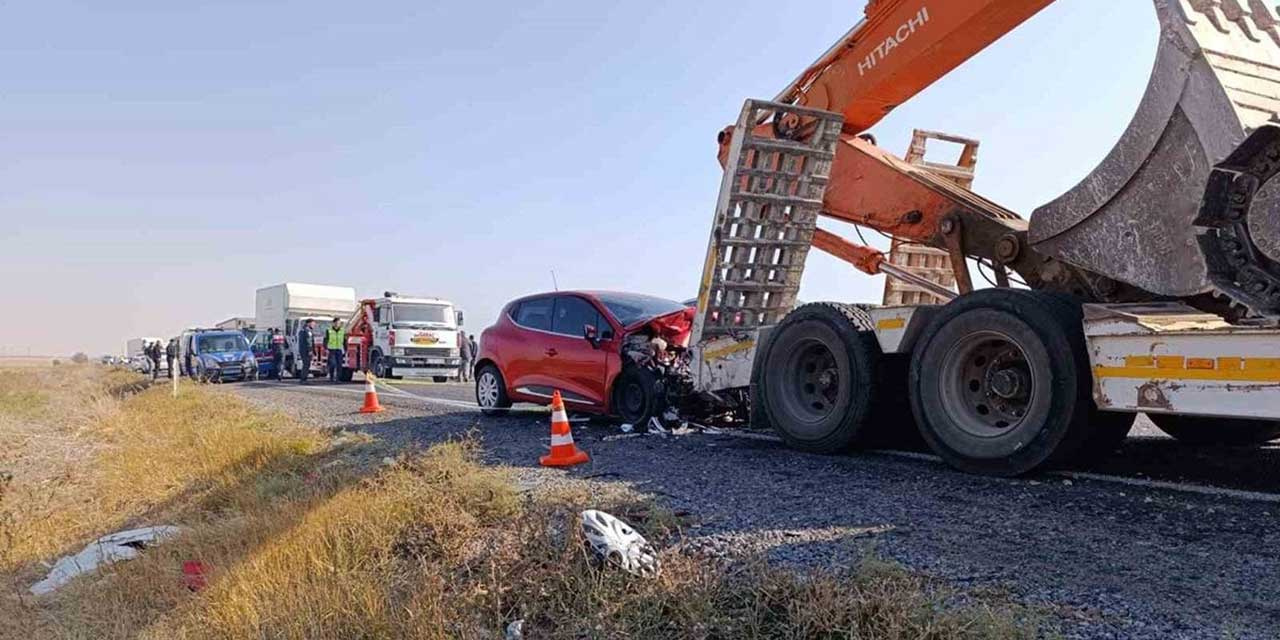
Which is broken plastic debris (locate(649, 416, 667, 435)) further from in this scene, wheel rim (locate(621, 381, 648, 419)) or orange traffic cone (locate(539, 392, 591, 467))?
orange traffic cone (locate(539, 392, 591, 467))

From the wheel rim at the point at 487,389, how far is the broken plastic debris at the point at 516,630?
7.70 metres

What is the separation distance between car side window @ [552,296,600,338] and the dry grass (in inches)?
113

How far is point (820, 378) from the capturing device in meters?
6.94

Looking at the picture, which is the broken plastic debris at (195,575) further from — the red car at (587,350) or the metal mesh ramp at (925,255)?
the metal mesh ramp at (925,255)


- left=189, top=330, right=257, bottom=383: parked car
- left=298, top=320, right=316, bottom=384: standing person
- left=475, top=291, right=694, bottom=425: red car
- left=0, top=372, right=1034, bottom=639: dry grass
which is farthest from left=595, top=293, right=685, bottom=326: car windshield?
left=189, top=330, right=257, bottom=383: parked car

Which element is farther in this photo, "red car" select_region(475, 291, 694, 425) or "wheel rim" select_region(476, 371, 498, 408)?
"wheel rim" select_region(476, 371, 498, 408)

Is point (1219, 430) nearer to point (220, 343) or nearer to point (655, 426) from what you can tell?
point (655, 426)

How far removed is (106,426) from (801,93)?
11450 millimetres

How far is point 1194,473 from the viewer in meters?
5.55

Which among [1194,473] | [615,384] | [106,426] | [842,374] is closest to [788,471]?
[842,374]

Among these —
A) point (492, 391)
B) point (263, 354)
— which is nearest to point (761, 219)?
Result: point (492, 391)

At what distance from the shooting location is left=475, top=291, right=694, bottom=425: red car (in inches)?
345

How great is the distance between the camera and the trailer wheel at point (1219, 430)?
248 inches

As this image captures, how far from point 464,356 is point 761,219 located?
57.5ft
